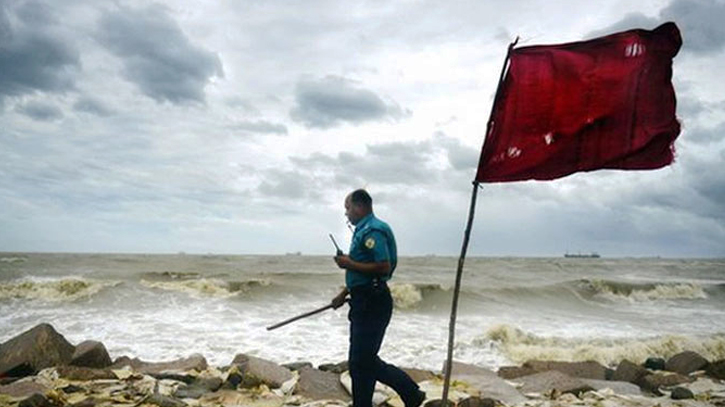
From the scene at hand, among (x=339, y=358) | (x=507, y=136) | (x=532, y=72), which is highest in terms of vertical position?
(x=532, y=72)

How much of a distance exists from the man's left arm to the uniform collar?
0.57 feet

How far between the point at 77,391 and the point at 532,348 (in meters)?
9.79

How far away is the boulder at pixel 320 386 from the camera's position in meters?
6.46

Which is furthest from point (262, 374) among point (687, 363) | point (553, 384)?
point (687, 363)

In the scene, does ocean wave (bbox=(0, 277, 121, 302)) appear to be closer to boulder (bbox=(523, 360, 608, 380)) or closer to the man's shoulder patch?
boulder (bbox=(523, 360, 608, 380))

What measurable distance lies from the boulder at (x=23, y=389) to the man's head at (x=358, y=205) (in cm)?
435

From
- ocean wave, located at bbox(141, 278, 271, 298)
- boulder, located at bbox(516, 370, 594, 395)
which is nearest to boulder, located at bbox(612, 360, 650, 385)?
boulder, located at bbox(516, 370, 594, 395)

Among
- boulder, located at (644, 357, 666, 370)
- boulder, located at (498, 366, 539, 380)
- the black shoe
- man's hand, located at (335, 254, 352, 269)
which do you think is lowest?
boulder, located at (644, 357, 666, 370)

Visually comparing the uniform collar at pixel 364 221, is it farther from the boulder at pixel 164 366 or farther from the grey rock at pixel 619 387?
the grey rock at pixel 619 387

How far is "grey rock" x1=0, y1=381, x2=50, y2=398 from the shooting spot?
19.8 ft

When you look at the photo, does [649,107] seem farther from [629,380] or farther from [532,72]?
[629,380]

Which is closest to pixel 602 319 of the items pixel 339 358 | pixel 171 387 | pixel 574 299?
pixel 574 299

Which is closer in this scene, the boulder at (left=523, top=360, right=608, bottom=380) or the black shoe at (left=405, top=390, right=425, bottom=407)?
the black shoe at (left=405, top=390, right=425, bottom=407)

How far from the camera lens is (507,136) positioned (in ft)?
12.1
